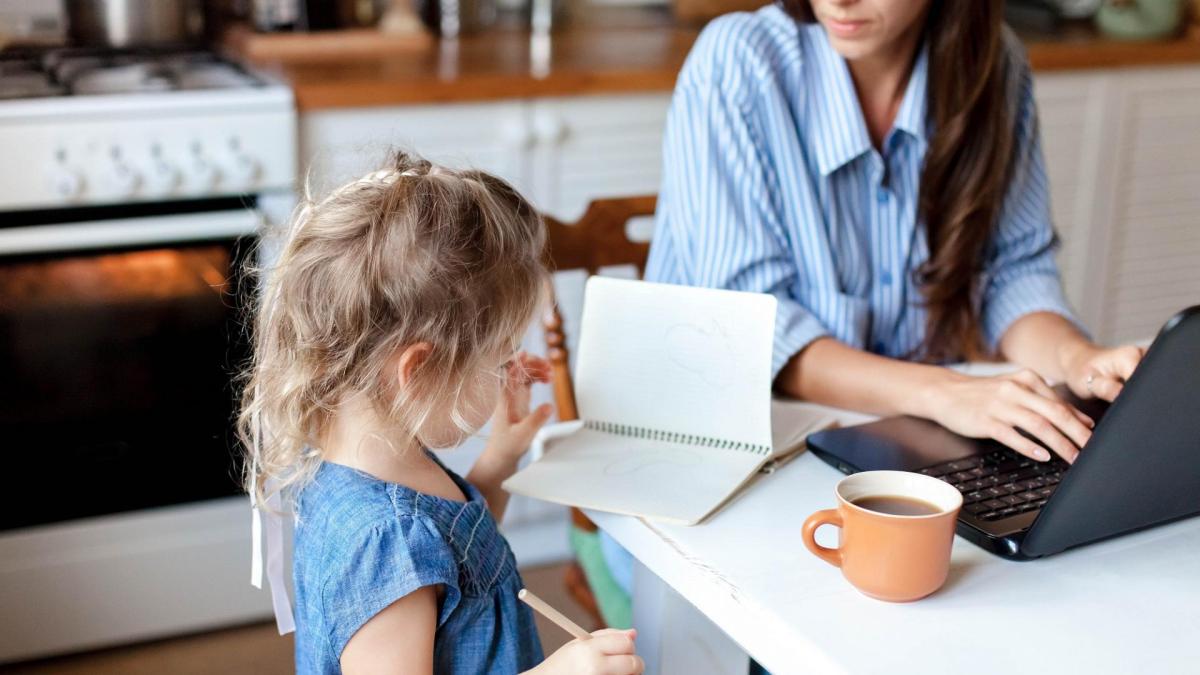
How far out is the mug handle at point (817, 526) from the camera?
0.90 meters

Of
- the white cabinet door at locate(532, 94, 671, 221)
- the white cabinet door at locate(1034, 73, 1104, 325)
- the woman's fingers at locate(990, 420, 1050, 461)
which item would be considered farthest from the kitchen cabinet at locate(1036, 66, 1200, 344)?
the woman's fingers at locate(990, 420, 1050, 461)

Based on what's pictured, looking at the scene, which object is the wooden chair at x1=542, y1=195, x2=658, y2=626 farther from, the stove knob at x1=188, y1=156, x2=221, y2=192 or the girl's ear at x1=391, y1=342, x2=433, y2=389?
the stove knob at x1=188, y1=156, x2=221, y2=192

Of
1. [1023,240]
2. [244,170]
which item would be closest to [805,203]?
[1023,240]

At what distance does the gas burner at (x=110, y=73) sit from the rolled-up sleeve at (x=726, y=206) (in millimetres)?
897

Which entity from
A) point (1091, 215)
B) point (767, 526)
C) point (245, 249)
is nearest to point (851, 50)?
point (767, 526)

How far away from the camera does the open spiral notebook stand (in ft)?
3.65

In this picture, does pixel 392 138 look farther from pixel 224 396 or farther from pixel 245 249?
pixel 224 396

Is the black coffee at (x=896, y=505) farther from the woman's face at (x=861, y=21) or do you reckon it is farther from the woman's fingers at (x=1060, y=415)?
the woman's face at (x=861, y=21)

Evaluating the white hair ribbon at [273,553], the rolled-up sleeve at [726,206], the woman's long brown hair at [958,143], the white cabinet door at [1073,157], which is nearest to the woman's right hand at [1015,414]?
the rolled-up sleeve at [726,206]

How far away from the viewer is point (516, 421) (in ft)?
3.99

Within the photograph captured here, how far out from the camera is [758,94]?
1439 mm

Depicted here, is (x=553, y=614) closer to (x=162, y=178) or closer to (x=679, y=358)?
(x=679, y=358)

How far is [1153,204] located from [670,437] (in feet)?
6.47

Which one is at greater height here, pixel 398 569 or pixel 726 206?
pixel 726 206
